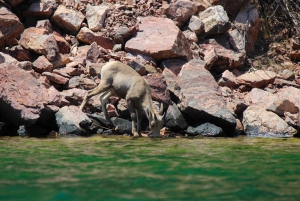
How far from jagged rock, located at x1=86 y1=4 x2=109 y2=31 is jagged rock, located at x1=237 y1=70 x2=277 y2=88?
4.87m

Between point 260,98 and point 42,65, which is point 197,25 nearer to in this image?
point 260,98

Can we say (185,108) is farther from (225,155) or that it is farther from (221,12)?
(221,12)

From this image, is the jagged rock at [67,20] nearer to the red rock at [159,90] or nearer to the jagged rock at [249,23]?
the red rock at [159,90]

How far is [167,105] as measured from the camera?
44.3 feet

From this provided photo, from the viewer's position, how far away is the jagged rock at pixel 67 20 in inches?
626

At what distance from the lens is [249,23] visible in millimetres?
18281

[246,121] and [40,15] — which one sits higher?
[40,15]

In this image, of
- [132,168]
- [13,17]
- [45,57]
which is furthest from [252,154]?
[13,17]

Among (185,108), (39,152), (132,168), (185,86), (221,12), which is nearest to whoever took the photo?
(132,168)

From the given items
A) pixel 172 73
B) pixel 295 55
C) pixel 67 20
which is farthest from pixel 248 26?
pixel 67 20

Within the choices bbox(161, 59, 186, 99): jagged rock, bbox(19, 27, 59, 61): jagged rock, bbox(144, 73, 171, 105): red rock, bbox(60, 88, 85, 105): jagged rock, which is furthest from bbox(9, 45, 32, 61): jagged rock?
bbox(161, 59, 186, 99): jagged rock

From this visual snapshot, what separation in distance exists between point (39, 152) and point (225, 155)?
129 inches

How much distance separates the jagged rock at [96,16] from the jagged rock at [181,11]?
7.84 feet

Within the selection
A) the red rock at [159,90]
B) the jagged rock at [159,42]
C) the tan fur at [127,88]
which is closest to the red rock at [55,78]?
the tan fur at [127,88]
